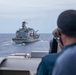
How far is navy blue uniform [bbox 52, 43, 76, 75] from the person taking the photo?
9.00 ft

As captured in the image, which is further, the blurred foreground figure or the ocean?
the ocean

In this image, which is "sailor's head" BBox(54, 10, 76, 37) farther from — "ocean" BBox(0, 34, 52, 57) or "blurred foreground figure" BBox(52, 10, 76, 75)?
"ocean" BBox(0, 34, 52, 57)

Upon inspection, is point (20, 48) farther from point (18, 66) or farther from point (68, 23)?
point (68, 23)

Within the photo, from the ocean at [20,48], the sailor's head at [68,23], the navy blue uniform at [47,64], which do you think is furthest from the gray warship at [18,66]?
the ocean at [20,48]

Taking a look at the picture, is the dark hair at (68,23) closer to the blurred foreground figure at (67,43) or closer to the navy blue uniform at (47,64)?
the blurred foreground figure at (67,43)

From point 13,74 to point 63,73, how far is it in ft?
14.7

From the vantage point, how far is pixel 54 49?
20.0 feet

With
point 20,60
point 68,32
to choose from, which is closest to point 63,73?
point 68,32

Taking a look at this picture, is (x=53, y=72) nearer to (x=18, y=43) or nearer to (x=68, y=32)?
(x=68, y=32)

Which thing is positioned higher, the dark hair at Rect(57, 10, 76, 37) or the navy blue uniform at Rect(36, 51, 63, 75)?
the dark hair at Rect(57, 10, 76, 37)

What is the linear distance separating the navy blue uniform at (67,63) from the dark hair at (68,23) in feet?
0.42

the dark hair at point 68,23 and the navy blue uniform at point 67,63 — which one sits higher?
the dark hair at point 68,23

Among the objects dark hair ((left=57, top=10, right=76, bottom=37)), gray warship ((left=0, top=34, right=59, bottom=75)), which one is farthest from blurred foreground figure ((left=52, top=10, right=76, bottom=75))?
gray warship ((left=0, top=34, right=59, bottom=75))

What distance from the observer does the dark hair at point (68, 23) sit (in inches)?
111
